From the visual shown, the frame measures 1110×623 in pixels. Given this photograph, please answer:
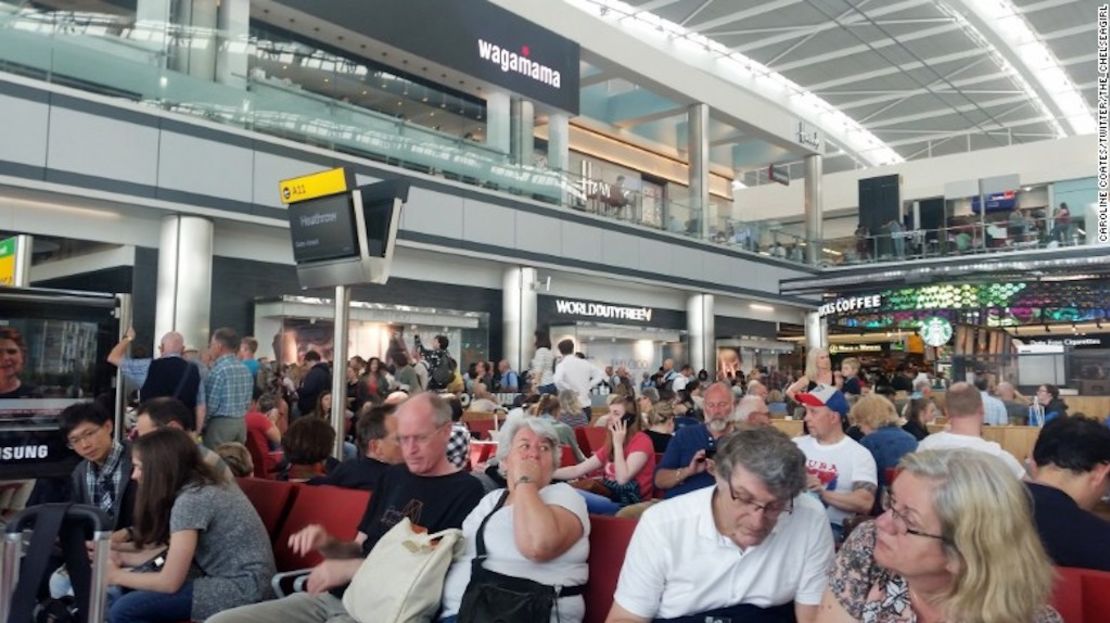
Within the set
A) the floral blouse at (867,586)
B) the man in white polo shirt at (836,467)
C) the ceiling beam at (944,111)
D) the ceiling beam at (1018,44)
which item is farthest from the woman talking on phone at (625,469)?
the ceiling beam at (944,111)

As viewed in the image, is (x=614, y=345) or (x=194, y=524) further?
(x=614, y=345)

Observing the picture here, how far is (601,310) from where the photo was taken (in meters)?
19.9

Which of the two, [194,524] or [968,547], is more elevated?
[968,547]

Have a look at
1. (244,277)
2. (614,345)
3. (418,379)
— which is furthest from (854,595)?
(614,345)

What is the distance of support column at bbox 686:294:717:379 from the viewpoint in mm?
22531

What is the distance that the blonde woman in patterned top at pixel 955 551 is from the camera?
6.31 ft

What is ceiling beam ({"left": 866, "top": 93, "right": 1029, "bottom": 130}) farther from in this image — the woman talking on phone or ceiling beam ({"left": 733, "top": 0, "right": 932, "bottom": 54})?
the woman talking on phone

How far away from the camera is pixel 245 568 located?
3.62 m

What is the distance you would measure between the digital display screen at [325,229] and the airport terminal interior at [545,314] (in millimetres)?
23

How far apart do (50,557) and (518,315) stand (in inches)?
579

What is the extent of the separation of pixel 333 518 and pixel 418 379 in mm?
6873

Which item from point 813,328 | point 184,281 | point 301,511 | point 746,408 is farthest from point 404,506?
point 813,328

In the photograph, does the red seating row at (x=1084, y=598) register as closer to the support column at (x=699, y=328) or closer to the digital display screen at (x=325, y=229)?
the digital display screen at (x=325, y=229)

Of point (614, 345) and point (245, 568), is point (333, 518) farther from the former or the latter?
point (614, 345)
